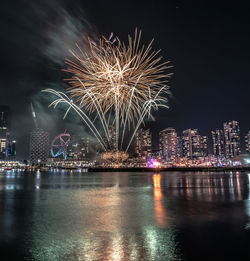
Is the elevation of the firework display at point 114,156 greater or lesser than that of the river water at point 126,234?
greater

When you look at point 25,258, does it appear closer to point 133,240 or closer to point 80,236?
point 80,236

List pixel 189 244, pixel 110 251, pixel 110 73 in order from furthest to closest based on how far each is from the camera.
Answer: pixel 110 73 → pixel 189 244 → pixel 110 251

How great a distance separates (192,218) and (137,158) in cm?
17872

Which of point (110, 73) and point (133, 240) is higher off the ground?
point (110, 73)

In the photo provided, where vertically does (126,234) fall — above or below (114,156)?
below

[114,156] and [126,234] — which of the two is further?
[114,156]

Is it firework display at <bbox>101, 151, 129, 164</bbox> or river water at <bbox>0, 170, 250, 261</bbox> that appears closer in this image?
river water at <bbox>0, 170, 250, 261</bbox>

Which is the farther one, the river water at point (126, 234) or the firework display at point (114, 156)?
the firework display at point (114, 156)

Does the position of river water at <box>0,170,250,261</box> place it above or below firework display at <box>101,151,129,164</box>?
below

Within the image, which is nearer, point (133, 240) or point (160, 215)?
point (133, 240)

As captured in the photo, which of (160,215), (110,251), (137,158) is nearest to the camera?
(110,251)

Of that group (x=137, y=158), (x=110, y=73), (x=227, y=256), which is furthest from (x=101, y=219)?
(x=137, y=158)

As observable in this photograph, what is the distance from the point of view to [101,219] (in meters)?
8.99

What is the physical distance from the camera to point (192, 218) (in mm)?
8969
